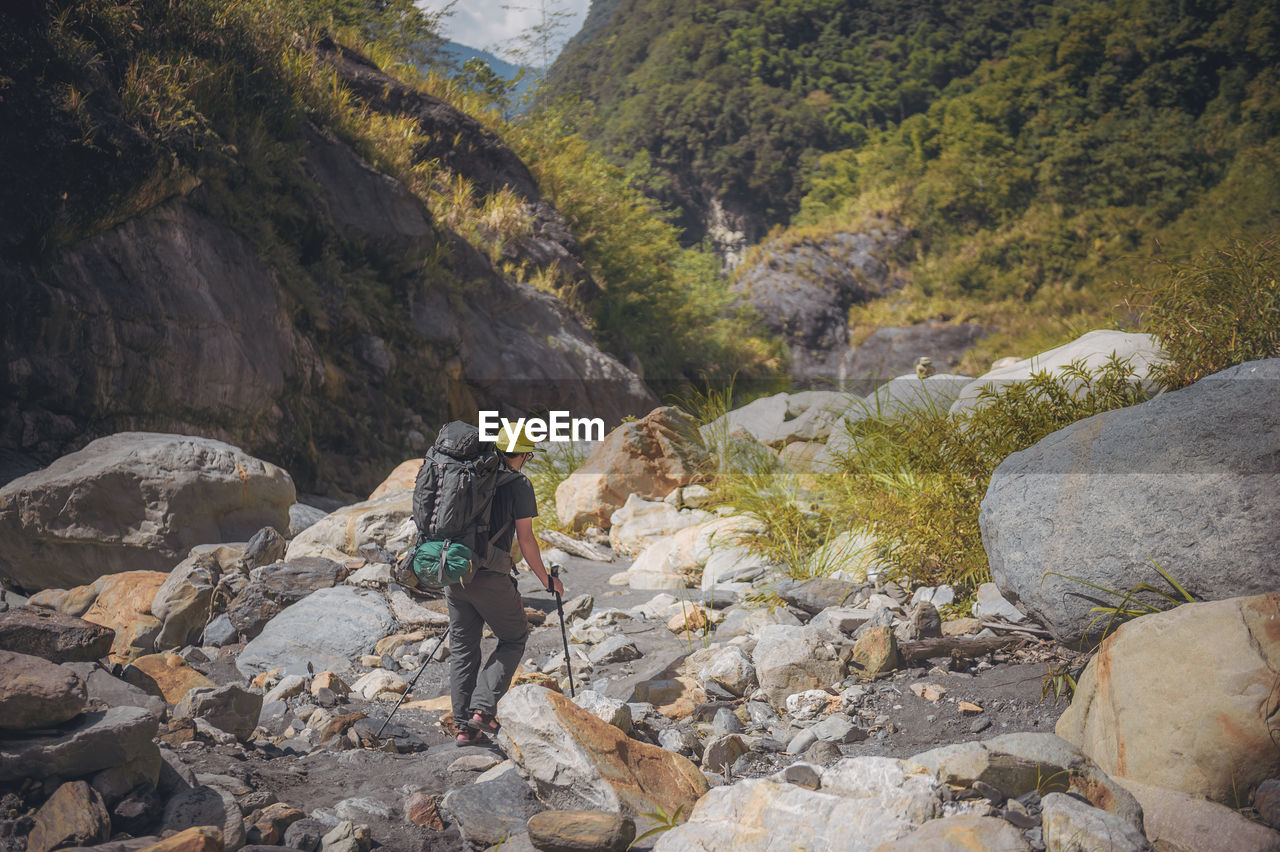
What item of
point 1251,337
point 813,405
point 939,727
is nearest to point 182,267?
point 813,405

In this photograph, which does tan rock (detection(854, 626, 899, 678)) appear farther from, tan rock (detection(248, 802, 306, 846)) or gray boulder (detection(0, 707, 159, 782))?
gray boulder (detection(0, 707, 159, 782))

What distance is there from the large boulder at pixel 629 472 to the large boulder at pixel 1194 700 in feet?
15.5

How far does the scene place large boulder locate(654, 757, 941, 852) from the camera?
2.38 metres

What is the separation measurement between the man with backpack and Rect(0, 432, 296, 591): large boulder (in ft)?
10.3

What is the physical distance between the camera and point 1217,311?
4.71 m

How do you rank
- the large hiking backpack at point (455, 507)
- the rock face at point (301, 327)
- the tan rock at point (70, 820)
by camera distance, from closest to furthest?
the tan rock at point (70, 820)
the large hiking backpack at point (455, 507)
the rock face at point (301, 327)

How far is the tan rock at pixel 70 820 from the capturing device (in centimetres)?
232

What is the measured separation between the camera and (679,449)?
7.58m

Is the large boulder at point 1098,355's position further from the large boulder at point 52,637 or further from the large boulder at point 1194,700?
the large boulder at point 52,637

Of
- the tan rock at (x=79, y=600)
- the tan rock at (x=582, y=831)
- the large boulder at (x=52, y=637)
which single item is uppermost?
the large boulder at (x=52, y=637)

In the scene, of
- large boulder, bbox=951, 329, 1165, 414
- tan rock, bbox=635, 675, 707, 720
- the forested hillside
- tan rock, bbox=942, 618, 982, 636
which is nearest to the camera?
tan rock, bbox=635, 675, 707, 720

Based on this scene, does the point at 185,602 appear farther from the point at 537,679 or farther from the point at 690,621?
the point at 690,621

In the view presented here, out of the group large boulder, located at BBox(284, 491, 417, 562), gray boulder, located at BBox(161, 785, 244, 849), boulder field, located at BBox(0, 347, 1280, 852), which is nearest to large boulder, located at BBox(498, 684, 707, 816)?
boulder field, located at BBox(0, 347, 1280, 852)

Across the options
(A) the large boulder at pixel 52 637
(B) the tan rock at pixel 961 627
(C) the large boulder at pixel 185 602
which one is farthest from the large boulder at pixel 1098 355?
(C) the large boulder at pixel 185 602
